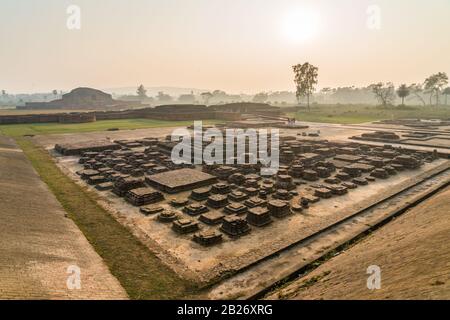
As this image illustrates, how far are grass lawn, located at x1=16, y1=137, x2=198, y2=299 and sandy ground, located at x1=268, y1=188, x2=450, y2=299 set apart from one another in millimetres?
3877

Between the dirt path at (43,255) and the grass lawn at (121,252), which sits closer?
the dirt path at (43,255)

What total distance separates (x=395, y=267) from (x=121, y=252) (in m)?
10.8

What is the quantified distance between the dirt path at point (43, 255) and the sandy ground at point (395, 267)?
255 inches

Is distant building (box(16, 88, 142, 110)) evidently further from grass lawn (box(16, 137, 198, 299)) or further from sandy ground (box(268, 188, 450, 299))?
sandy ground (box(268, 188, 450, 299))

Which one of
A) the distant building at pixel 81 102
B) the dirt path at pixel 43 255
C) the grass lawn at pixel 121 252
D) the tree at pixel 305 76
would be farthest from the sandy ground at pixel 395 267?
the distant building at pixel 81 102

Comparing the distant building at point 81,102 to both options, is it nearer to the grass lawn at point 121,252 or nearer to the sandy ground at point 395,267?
the grass lawn at point 121,252

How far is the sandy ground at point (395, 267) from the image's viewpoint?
723 centimetres

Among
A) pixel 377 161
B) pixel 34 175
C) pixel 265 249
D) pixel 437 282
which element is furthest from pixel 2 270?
pixel 377 161

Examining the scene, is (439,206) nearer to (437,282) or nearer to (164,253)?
(437,282)

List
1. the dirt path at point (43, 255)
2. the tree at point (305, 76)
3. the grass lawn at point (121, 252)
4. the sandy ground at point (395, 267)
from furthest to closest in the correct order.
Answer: the tree at point (305, 76) < the grass lawn at point (121, 252) < the dirt path at point (43, 255) < the sandy ground at point (395, 267)

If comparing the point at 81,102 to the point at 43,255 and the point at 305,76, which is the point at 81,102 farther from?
the point at 43,255

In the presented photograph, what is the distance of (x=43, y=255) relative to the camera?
1066 cm
